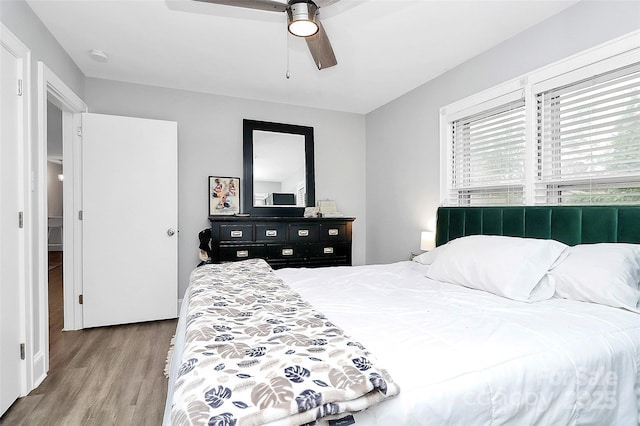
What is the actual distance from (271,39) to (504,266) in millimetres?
2336

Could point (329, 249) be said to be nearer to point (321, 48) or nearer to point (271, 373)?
point (321, 48)

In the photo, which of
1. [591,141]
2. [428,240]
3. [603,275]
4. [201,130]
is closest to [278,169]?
[201,130]

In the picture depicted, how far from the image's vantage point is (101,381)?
2172mm

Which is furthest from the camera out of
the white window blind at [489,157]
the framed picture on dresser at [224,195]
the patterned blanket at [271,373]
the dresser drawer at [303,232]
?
the framed picture on dresser at [224,195]

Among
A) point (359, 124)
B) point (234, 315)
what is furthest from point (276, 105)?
point (234, 315)

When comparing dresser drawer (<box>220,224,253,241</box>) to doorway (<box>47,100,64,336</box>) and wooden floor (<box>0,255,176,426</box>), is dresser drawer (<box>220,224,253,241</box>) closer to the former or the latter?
wooden floor (<box>0,255,176,426</box>)

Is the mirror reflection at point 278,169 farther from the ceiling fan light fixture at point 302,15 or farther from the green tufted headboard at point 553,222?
the ceiling fan light fixture at point 302,15

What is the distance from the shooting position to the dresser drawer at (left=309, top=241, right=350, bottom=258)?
12.3ft

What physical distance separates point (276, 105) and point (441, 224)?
2.43 m

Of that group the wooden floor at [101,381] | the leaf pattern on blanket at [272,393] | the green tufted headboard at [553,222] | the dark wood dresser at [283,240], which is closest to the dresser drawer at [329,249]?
the dark wood dresser at [283,240]

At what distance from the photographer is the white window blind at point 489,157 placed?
260 cm

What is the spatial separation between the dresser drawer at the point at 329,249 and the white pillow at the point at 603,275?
2305 millimetres

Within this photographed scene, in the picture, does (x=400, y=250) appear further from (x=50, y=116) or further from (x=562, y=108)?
(x=50, y=116)

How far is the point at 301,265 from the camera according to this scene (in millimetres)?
3697
